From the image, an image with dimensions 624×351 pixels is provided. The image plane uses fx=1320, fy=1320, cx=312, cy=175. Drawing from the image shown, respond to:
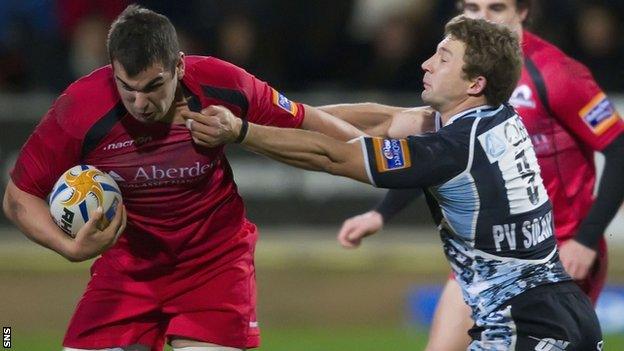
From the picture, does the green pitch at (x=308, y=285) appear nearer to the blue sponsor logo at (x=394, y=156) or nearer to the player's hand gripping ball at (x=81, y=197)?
the player's hand gripping ball at (x=81, y=197)

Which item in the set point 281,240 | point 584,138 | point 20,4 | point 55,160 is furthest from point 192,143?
point 20,4

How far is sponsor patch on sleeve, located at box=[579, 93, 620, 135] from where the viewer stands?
20.7 ft

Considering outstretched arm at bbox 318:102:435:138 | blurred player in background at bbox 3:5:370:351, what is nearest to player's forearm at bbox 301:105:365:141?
blurred player in background at bbox 3:5:370:351

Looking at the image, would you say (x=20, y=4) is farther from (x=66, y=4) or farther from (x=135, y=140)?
(x=135, y=140)

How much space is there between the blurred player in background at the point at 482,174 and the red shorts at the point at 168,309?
0.94 metres

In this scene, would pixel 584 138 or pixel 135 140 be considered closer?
pixel 135 140

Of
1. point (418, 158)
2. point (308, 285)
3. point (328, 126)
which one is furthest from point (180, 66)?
point (308, 285)

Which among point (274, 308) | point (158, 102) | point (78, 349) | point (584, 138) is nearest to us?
point (158, 102)

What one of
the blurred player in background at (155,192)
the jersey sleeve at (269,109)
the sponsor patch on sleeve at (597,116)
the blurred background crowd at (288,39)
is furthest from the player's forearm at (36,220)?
the blurred background crowd at (288,39)

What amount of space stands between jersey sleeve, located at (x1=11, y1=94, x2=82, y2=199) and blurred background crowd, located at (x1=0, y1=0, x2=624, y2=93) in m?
5.60

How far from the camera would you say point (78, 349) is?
5.71 meters

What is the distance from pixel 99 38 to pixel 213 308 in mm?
5715

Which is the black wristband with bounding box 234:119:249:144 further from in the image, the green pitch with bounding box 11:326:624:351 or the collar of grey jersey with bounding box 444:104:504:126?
the green pitch with bounding box 11:326:624:351

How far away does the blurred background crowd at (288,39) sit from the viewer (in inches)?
436
